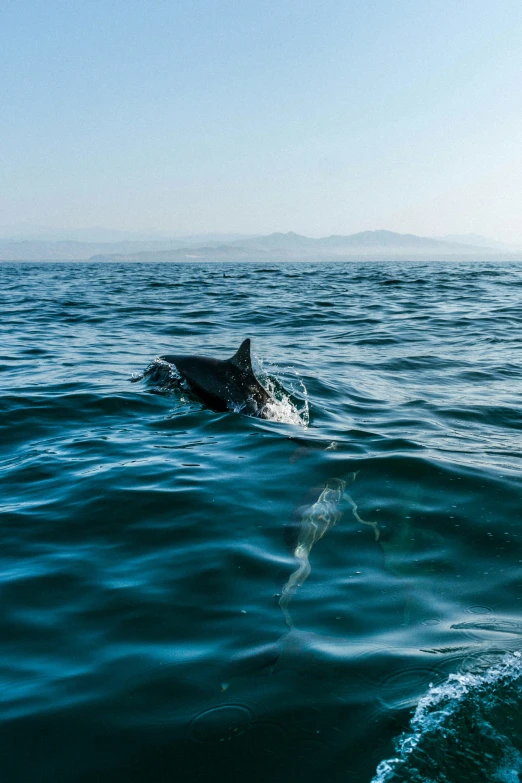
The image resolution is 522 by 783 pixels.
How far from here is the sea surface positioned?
3.24 metres

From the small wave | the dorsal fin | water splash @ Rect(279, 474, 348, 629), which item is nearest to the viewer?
the small wave

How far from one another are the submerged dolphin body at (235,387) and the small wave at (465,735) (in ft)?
20.4

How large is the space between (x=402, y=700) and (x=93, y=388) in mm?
8673

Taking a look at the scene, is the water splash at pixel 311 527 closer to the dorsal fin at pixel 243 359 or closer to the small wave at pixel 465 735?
the small wave at pixel 465 735

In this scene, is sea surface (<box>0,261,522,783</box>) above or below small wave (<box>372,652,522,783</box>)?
below

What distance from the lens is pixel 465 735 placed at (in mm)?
3209

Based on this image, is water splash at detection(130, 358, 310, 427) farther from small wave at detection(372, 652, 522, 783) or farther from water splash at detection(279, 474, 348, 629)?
small wave at detection(372, 652, 522, 783)

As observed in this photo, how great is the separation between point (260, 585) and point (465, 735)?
188 centimetres

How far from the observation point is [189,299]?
Result: 30.3m

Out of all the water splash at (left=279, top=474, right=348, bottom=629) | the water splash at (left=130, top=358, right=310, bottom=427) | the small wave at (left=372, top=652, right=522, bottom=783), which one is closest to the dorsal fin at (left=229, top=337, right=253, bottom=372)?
the water splash at (left=130, top=358, right=310, bottom=427)

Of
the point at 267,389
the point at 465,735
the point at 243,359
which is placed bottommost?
the point at 267,389

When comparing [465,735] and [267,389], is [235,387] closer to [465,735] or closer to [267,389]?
[267,389]

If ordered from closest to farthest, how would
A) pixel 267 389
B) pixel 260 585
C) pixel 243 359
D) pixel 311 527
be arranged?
pixel 260 585 → pixel 311 527 → pixel 243 359 → pixel 267 389

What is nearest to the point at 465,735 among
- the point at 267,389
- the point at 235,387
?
the point at 235,387
